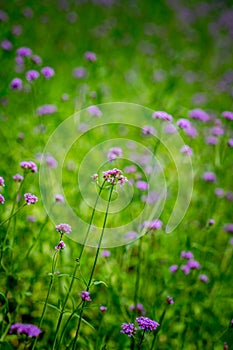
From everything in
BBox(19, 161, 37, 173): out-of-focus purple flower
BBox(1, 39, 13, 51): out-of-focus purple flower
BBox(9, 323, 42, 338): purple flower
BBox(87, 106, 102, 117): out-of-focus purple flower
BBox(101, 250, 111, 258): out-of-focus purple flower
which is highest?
BBox(1, 39, 13, 51): out-of-focus purple flower

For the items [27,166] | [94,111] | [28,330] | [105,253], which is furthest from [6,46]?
[28,330]

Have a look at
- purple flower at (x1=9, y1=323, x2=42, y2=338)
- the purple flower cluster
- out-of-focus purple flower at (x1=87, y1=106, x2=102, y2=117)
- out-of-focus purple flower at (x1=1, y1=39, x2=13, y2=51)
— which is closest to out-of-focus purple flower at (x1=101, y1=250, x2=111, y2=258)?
purple flower at (x1=9, y1=323, x2=42, y2=338)

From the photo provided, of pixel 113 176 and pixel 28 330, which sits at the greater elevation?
pixel 113 176

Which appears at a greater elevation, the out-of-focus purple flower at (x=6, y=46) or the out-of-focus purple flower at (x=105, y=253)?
the out-of-focus purple flower at (x=6, y=46)

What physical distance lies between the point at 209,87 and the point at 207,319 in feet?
12.0

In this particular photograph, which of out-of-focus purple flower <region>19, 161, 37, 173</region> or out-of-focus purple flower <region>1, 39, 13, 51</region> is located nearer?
out-of-focus purple flower <region>19, 161, 37, 173</region>

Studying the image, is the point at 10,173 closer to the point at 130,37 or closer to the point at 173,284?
the point at 173,284

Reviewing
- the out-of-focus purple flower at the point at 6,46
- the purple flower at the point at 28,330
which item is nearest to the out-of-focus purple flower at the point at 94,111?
the out-of-focus purple flower at the point at 6,46

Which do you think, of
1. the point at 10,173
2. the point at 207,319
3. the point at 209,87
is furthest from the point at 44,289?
the point at 209,87

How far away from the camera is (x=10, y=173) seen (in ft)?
7.89

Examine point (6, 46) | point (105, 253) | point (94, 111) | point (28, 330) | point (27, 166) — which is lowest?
point (28, 330)

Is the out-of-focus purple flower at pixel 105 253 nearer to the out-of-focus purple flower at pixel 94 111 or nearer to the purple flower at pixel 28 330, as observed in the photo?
the purple flower at pixel 28 330

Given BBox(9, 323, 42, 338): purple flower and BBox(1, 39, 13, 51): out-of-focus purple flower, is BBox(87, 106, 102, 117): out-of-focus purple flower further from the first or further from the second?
BBox(9, 323, 42, 338): purple flower

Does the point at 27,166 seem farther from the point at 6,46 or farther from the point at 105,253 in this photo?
the point at 6,46
